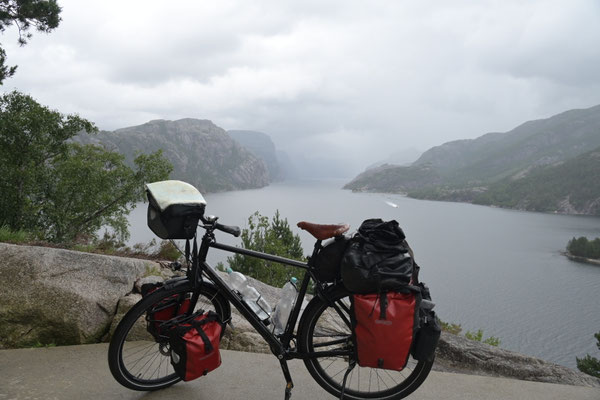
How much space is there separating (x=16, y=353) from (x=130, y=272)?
3.83 feet

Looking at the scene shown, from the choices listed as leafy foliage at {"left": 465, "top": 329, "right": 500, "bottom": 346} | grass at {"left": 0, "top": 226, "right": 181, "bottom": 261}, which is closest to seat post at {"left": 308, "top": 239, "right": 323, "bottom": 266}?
grass at {"left": 0, "top": 226, "right": 181, "bottom": 261}

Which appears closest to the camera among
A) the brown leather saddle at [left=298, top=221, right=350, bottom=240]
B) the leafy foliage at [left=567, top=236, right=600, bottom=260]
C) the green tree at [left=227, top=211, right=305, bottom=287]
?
the brown leather saddle at [left=298, top=221, right=350, bottom=240]

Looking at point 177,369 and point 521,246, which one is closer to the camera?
point 177,369

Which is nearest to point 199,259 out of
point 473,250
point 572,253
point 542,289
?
point 542,289

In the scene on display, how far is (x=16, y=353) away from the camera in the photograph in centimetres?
363

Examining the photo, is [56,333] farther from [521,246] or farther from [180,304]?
[521,246]

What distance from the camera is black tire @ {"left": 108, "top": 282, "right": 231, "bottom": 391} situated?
9.24ft

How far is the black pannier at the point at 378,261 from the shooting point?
2520 mm

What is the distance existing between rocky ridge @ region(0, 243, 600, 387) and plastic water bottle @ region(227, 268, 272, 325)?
126 cm

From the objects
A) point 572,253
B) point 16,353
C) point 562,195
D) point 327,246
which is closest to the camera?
point 327,246

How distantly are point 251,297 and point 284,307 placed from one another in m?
0.25

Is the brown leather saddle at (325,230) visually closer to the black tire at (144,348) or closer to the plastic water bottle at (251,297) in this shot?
the plastic water bottle at (251,297)

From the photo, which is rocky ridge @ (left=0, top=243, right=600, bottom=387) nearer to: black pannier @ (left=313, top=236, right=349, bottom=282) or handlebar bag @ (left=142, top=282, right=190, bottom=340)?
handlebar bag @ (left=142, top=282, right=190, bottom=340)

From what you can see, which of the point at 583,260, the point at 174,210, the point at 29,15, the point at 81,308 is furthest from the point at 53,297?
the point at 583,260
